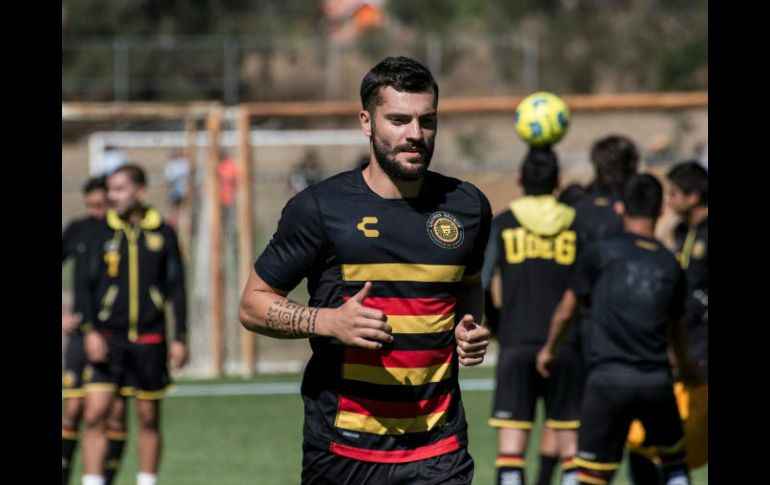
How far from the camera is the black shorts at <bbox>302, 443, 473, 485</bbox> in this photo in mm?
5145

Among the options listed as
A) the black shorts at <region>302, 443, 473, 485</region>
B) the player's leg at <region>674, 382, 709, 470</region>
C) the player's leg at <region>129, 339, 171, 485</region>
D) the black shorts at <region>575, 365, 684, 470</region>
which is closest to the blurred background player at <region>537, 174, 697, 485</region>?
the black shorts at <region>575, 365, 684, 470</region>

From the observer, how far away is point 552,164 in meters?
8.58

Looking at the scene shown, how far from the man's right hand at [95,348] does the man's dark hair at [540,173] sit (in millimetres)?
3059

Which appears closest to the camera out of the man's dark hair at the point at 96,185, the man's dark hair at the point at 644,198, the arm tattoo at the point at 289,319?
the arm tattoo at the point at 289,319

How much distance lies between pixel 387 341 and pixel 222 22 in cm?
3657

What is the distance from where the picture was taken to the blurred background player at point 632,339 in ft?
24.8

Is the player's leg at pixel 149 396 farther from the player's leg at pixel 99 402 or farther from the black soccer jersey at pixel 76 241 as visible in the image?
the black soccer jersey at pixel 76 241

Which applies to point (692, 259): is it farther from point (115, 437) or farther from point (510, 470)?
point (115, 437)

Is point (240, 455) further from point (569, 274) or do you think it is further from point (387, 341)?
point (387, 341)

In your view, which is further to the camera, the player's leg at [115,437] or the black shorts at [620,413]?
the player's leg at [115,437]

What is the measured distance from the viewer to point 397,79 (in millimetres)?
5164

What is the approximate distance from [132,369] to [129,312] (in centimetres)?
39

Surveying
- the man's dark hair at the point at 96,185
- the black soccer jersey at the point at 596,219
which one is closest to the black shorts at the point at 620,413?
the black soccer jersey at the point at 596,219

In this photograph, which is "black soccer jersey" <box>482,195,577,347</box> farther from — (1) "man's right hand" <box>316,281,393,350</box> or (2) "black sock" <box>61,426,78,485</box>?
(1) "man's right hand" <box>316,281,393,350</box>
